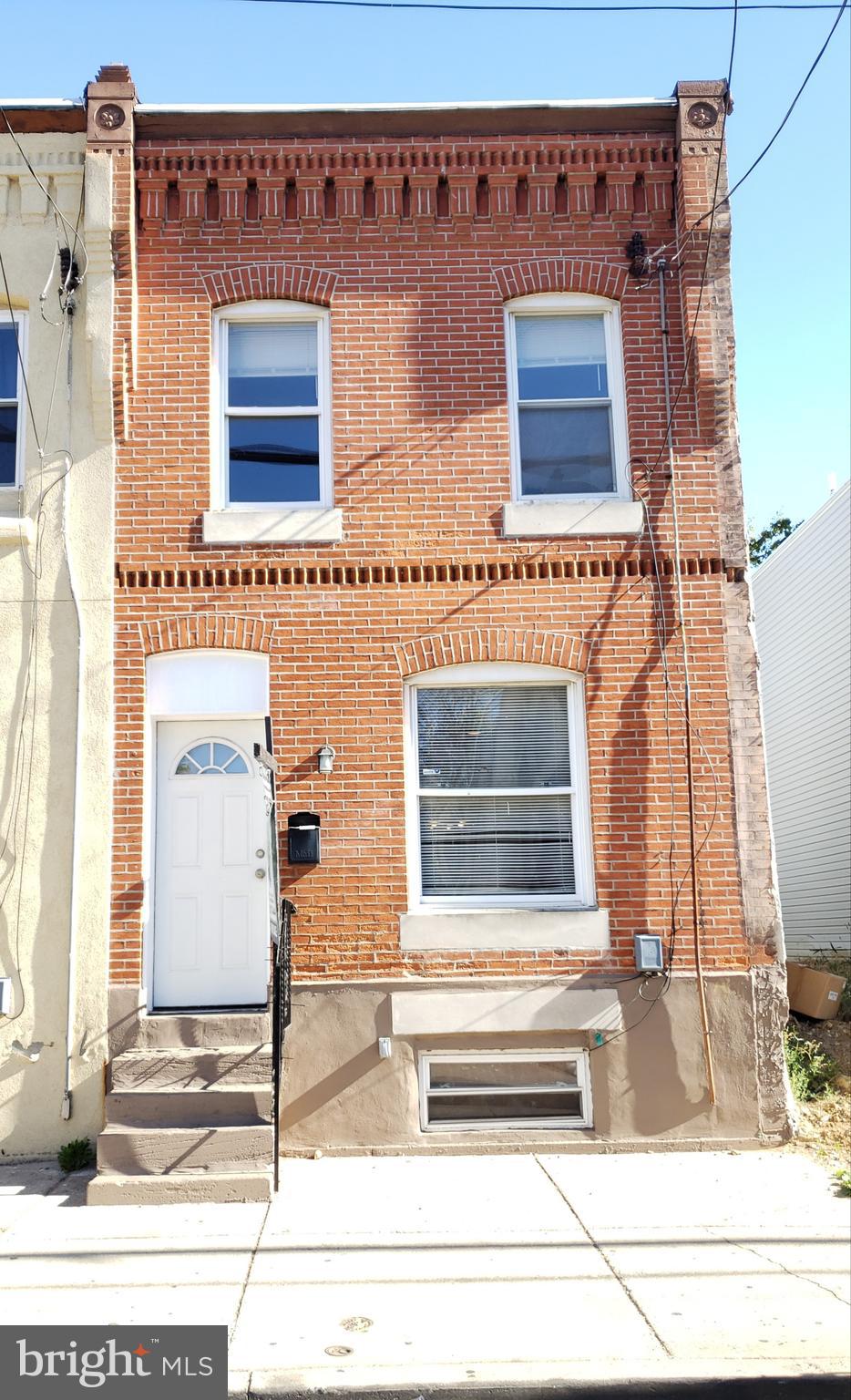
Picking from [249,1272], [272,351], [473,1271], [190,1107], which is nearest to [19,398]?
[272,351]

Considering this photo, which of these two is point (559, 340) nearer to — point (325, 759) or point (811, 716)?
point (325, 759)

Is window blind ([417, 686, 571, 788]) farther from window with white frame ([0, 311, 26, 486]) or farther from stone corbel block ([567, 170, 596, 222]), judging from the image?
stone corbel block ([567, 170, 596, 222])

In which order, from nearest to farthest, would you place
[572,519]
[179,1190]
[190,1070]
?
[179,1190] < [190,1070] < [572,519]

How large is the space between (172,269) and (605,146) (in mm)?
3501

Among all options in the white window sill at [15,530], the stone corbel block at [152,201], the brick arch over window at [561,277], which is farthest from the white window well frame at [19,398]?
the brick arch over window at [561,277]

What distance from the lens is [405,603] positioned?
8.52 meters

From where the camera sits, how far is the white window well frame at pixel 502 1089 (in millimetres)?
7938

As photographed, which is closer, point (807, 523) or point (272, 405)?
point (272, 405)

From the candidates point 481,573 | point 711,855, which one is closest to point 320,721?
point 481,573

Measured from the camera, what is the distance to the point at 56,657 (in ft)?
27.5

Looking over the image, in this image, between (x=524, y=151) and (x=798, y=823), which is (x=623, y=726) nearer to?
(x=524, y=151)

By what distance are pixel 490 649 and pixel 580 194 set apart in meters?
3.71

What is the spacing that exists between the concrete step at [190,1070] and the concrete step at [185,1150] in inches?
15.6

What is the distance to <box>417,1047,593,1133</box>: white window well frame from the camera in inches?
313
